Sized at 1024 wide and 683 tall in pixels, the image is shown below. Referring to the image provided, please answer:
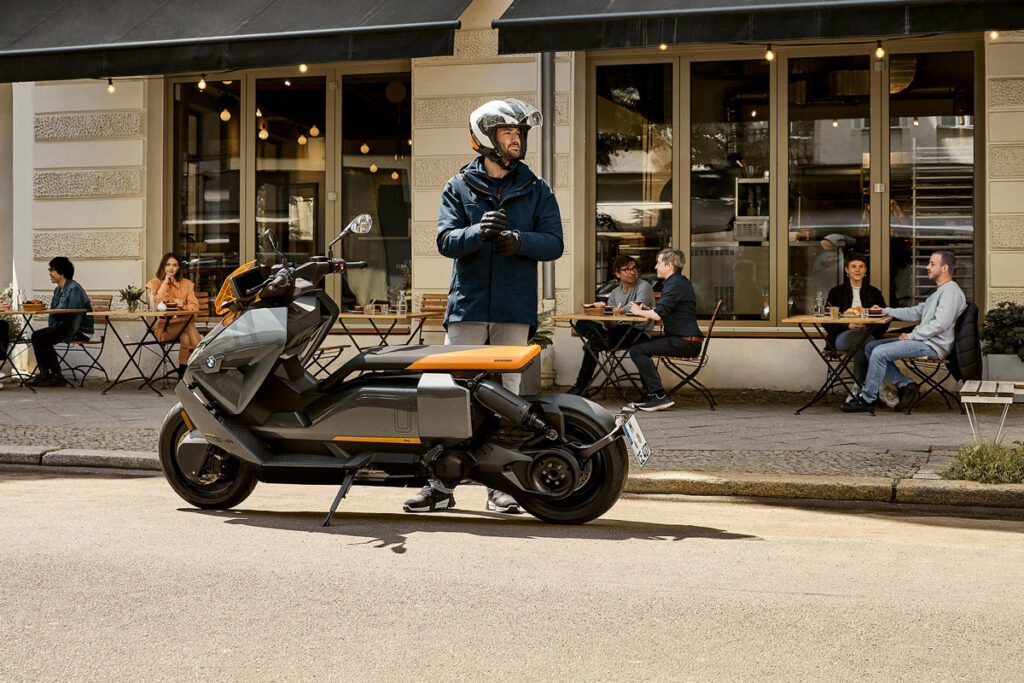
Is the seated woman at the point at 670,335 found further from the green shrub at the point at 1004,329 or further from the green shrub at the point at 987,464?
the green shrub at the point at 987,464

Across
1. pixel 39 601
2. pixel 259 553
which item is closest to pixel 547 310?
pixel 259 553

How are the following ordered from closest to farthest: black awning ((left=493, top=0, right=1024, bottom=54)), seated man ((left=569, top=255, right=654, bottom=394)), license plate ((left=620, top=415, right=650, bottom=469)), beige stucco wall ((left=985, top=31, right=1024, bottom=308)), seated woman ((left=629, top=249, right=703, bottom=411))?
license plate ((left=620, top=415, right=650, bottom=469)), black awning ((left=493, top=0, right=1024, bottom=54)), seated woman ((left=629, top=249, right=703, bottom=411)), seated man ((left=569, top=255, right=654, bottom=394)), beige stucco wall ((left=985, top=31, right=1024, bottom=308))

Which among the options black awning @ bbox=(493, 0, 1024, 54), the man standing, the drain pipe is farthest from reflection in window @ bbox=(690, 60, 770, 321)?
the man standing

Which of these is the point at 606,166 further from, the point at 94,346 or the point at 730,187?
the point at 94,346

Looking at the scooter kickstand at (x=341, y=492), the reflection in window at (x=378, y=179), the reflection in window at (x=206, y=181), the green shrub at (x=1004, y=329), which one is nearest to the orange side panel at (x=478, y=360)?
the scooter kickstand at (x=341, y=492)

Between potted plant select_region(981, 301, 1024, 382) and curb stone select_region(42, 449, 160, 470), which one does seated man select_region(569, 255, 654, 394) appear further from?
curb stone select_region(42, 449, 160, 470)

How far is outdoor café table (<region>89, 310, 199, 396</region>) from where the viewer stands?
11.3 m

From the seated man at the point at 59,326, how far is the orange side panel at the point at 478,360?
7789 millimetres

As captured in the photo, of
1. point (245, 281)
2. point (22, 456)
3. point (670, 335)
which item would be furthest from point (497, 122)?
point (670, 335)

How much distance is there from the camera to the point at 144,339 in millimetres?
12188

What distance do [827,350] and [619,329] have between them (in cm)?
178

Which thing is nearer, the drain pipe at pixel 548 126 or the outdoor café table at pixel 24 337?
the drain pipe at pixel 548 126

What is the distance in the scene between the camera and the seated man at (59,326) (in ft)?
39.7

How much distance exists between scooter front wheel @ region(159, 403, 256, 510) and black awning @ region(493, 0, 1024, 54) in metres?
5.20
